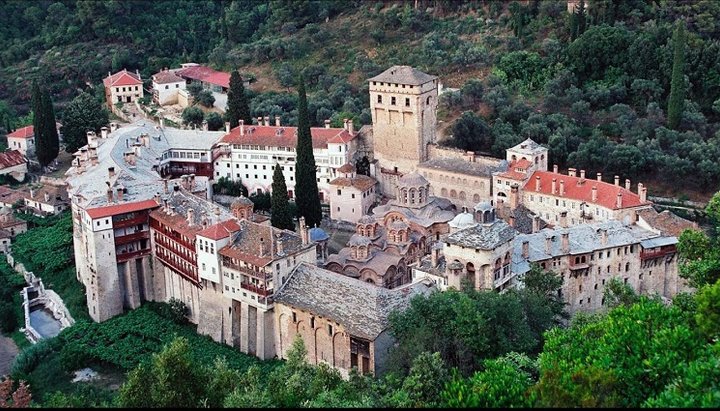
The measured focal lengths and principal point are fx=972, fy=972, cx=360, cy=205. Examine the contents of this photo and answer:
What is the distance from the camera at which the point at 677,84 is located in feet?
184

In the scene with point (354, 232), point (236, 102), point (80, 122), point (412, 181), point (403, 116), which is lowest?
point (354, 232)

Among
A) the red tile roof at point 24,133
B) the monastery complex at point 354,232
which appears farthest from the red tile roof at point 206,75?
the monastery complex at point 354,232

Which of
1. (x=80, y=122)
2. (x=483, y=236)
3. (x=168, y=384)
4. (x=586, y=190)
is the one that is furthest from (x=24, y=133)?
(x=168, y=384)

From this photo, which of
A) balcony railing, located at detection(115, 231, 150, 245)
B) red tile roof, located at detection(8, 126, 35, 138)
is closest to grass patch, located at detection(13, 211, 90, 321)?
balcony railing, located at detection(115, 231, 150, 245)

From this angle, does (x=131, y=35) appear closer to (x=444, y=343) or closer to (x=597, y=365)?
(x=444, y=343)

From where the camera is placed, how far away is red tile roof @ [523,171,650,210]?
1804 inches

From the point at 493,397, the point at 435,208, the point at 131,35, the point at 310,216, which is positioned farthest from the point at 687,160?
the point at 131,35

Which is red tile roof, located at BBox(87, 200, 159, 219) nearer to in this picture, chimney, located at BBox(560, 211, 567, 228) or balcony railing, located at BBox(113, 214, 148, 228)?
balcony railing, located at BBox(113, 214, 148, 228)

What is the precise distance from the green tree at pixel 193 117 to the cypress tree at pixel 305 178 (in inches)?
674

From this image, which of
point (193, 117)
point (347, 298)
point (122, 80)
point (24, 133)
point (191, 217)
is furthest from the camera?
point (122, 80)

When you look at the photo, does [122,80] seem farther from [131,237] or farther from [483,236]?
[483,236]

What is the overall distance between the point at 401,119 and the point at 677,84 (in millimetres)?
16279

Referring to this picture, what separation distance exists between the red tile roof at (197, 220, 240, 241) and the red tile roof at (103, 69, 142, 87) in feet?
106

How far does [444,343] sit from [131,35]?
5563 cm
